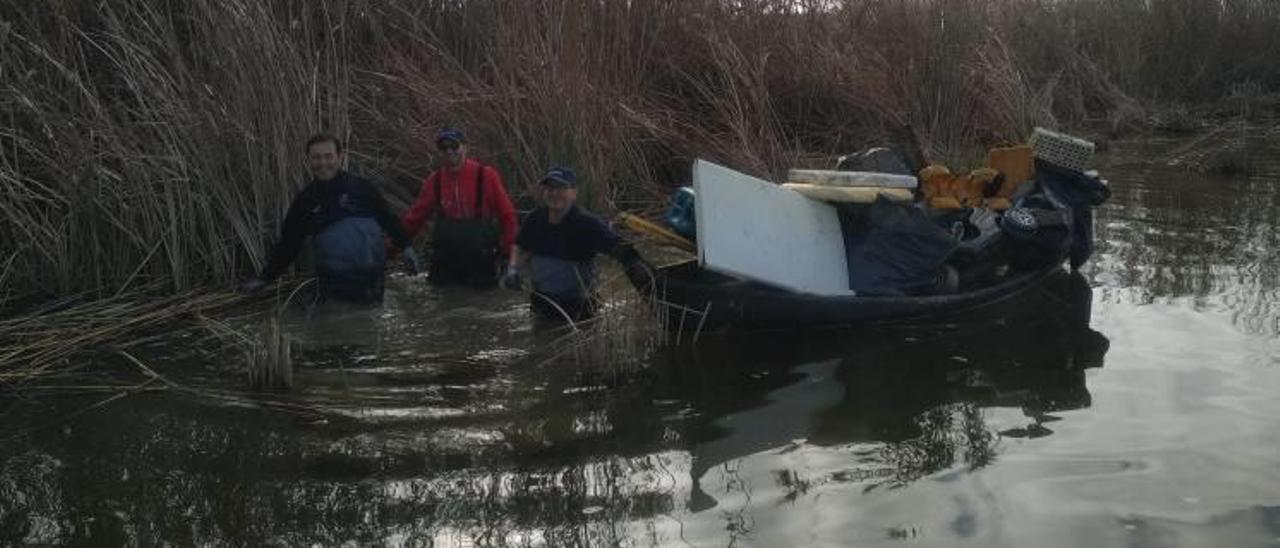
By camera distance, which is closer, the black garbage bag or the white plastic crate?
the black garbage bag

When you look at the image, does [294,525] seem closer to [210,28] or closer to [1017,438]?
[1017,438]

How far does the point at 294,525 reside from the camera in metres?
3.92

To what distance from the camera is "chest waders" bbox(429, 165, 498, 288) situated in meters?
A: 6.97

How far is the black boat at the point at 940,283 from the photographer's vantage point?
605 centimetres

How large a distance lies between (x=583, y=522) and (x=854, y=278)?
306cm

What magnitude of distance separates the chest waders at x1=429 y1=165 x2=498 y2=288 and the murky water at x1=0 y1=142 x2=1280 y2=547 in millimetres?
433

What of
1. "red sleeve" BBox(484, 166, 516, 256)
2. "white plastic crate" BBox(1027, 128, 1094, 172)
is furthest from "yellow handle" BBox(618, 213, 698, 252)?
"white plastic crate" BBox(1027, 128, 1094, 172)

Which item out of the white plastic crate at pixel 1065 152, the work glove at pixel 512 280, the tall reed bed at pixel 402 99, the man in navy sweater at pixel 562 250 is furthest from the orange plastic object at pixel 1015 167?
the work glove at pixel 512 280

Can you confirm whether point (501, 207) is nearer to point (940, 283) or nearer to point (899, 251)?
point (899, 251)

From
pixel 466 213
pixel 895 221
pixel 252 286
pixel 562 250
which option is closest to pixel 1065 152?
pixel 895 221

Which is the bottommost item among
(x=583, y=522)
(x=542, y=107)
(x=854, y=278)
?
(x=583, y=522)

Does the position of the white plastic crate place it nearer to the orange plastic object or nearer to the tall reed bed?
the orange plastic object

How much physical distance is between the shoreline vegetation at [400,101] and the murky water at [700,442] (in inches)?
47.9

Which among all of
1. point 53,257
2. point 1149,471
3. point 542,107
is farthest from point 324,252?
point 1149,471
